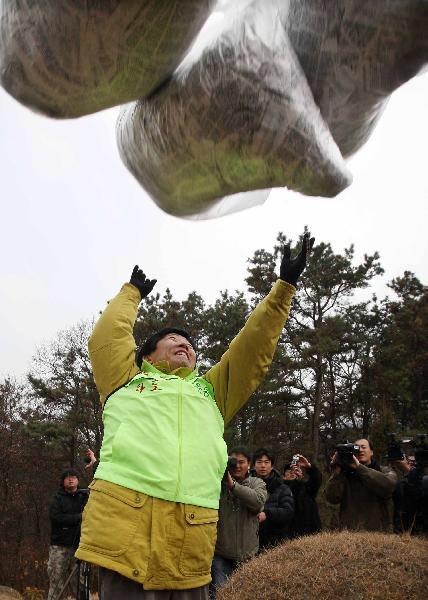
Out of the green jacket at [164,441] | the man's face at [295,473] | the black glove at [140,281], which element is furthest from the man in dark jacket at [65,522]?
the green jacket at [164,441]

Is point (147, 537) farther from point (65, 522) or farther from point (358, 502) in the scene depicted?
point (65, 522)

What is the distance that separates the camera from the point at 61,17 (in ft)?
1.85

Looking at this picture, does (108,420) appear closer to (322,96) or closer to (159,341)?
(159,341)

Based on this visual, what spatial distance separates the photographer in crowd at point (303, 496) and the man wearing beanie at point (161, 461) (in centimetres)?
270

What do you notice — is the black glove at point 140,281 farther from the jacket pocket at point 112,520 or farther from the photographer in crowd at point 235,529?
the photographer in crowd at point 235,529

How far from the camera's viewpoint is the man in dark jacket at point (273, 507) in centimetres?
387

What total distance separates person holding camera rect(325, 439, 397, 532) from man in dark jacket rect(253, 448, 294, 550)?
299 mm

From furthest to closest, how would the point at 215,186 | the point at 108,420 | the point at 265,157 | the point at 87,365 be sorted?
1. the point at 87,365
2. the point at 108,420
3. the point at 215,186
4. the point at 265,157

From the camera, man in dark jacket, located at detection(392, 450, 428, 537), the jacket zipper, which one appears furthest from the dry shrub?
the jacket zipper

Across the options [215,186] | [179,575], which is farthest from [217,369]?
[215,186]

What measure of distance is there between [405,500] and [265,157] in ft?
11.7

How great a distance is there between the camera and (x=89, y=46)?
1.92 ft

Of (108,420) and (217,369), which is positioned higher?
(217,369)

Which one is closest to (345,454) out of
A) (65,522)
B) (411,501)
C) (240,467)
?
(411,501)
